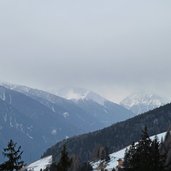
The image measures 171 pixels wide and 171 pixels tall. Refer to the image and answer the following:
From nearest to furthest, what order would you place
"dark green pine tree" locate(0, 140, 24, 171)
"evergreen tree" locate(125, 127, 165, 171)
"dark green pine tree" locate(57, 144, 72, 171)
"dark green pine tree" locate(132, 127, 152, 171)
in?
"dark green pine tree" locate(0, 140, 24, 171) < "evergreen tree" locate(125, 127, 165, 171) < "dark green pine tree" locate(132, 127, 152, 171) < "dark green pine tree" locate(57, 144, 72, 171)

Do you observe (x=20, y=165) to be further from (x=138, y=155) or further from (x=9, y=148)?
(x=138, y=155)

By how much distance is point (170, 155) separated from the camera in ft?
514

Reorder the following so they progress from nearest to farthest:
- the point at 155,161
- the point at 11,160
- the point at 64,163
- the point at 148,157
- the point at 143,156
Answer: the point at 11,160 → the point at 155,161 → the point at 148,157 → the point at 143,156 → the point at 64,163

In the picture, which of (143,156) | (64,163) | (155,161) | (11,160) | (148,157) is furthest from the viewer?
(64,163)

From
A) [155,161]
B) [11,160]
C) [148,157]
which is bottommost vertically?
[155,161]

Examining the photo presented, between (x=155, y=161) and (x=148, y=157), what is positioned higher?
(x=148, y=157)

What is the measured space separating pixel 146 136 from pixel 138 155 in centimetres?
208

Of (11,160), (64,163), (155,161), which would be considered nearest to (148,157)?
(155,161)

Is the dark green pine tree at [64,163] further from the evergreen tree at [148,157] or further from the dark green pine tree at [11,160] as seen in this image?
the evergreen tree at [148,157]

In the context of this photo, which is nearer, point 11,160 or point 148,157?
point 11,160

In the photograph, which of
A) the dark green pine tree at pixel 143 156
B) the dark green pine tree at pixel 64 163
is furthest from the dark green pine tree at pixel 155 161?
the dark green pine tree at pixel 64 163

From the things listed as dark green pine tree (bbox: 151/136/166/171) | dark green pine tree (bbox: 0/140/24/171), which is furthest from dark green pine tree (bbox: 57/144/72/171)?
dark green pine tree (bbox: 151/136/166/171)

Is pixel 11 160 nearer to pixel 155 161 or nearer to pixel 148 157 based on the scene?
pixel 148 157

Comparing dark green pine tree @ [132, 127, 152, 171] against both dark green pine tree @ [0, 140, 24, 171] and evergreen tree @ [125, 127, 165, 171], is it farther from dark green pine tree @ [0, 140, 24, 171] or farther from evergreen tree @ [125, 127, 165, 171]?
dark green pine tree @ [0, 140, 24, 171]
